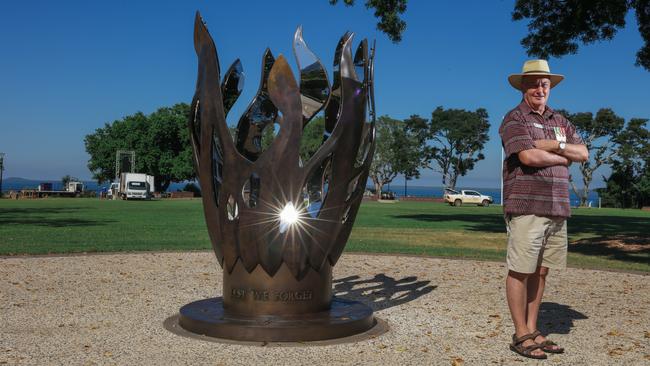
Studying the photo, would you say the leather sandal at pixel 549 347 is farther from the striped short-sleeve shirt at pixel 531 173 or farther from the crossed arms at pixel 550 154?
the crossed arms at pixel 550 154

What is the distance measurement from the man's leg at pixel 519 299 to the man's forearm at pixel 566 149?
941 millimetres

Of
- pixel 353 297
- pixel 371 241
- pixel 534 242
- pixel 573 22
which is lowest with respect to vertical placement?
pixel 353 297

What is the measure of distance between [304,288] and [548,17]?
50.6 ft

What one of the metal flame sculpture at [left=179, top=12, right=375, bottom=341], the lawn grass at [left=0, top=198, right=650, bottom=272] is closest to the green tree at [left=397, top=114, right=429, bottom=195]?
the lawn grass at [left=0, top=198, right=650, bottom=272]

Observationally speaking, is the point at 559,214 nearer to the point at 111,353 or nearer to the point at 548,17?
the point at 111,353

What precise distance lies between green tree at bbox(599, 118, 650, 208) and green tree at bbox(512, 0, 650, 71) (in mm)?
42476

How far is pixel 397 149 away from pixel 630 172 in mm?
23095

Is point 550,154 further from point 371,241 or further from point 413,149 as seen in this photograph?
point 413,149

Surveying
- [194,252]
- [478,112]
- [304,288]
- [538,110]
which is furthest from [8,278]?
[478,112]

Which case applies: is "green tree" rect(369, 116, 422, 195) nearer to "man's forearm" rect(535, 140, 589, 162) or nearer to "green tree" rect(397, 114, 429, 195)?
"green tree" rect(397, 114, 429, 195)

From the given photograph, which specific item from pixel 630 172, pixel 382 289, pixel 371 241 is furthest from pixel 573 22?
pixel 630 172

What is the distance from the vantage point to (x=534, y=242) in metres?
4.68

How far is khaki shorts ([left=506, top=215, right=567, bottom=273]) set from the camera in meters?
4.69

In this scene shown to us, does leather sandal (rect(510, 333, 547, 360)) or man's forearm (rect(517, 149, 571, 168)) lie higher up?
man's forearm (rect(517, 149, 571, 168))
